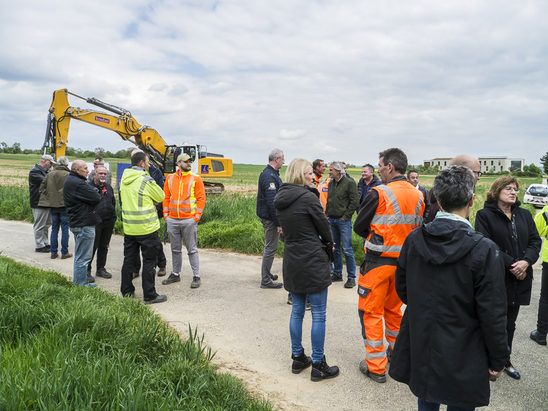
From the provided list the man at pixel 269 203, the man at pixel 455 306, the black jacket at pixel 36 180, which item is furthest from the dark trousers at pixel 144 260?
the black jacket at pixel 36 180

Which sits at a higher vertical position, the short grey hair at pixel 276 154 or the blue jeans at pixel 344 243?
the short grey hair at pixel 276 154

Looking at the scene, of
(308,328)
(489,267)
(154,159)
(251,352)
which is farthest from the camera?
(154,159)

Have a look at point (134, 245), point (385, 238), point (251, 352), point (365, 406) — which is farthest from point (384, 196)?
point (134, 245)

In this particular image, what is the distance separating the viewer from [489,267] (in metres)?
2.11

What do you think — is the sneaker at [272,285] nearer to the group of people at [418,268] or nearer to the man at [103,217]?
the group of people at [418,268]

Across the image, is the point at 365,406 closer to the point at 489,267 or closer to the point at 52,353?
the point at 489,267

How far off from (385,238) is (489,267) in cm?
153

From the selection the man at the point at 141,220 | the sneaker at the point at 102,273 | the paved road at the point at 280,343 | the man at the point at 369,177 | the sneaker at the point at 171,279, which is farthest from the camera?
the man at the point at 369,177

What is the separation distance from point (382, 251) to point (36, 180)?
858cm

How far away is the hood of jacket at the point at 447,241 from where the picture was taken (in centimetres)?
213

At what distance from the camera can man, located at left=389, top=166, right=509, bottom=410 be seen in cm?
213

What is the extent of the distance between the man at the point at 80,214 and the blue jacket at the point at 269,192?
8.62 feet

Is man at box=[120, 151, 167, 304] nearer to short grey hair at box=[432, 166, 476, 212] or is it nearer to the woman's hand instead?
short grey hair at box=[432, 166, 476, 212]

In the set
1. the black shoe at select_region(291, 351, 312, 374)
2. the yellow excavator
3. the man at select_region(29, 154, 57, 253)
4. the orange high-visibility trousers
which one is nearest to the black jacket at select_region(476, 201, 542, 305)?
the orange high-visibility trousers
